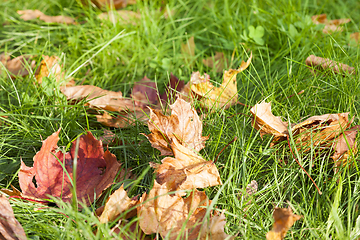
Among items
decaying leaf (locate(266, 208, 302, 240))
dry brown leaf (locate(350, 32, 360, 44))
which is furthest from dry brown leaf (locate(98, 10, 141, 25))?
decaying leaf (locate(266, 208, 302, 240))

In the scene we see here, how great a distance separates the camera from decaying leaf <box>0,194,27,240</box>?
3.43 ft

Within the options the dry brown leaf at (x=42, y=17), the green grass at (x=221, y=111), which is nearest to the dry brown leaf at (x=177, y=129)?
the green grass at (x=221, y=111)

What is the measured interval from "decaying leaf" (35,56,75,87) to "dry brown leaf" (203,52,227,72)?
0.89 metres

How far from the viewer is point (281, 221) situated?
0.96 meters

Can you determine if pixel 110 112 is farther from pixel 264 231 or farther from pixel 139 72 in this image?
pixel 264 231

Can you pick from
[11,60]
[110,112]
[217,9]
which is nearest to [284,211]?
[110,112]

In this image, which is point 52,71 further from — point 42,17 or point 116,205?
point 116,205

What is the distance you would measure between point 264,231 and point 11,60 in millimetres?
1850

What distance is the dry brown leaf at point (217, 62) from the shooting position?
197 centimetres

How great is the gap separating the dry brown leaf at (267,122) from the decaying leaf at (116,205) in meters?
0.60

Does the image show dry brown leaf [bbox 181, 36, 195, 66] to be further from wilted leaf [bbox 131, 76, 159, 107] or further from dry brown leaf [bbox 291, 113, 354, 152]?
dry brown leaf [bbox 291, 113, 354, 152]

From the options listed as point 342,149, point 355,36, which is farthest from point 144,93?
point 355,36

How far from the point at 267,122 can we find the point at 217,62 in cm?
78

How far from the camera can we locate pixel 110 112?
1.60 meters
